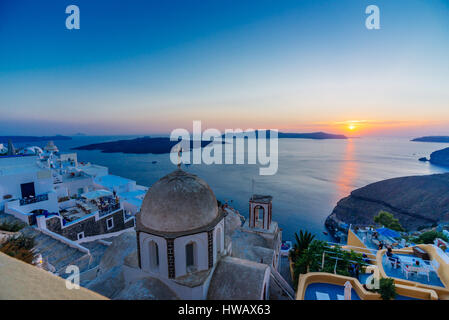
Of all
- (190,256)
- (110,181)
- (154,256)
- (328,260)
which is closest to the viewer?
(154,256)

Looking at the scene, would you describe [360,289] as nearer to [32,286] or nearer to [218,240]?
[218,240]

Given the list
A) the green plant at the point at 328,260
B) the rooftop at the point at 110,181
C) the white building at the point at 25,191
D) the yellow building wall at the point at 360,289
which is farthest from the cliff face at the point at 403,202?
the white building at the point at 25,191

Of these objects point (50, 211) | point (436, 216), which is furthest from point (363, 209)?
point (50, 211)

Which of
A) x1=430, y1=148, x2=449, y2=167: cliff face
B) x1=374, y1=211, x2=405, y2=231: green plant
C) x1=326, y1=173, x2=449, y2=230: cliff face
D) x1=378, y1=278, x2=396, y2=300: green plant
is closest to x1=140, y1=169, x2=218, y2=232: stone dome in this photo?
x1=378, y1=278, x2=396, y2=300: green plant

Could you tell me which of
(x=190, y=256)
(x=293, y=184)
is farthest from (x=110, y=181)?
(x=293, y=184)

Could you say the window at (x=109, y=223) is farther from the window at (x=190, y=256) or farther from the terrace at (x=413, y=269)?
the terrace at (x=413, y=269)

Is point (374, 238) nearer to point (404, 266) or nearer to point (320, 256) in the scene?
point (404, 266)

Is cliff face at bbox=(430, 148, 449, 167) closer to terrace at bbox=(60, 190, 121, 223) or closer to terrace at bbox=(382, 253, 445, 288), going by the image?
terrace at bbox=(382, 253, 445, 288)
